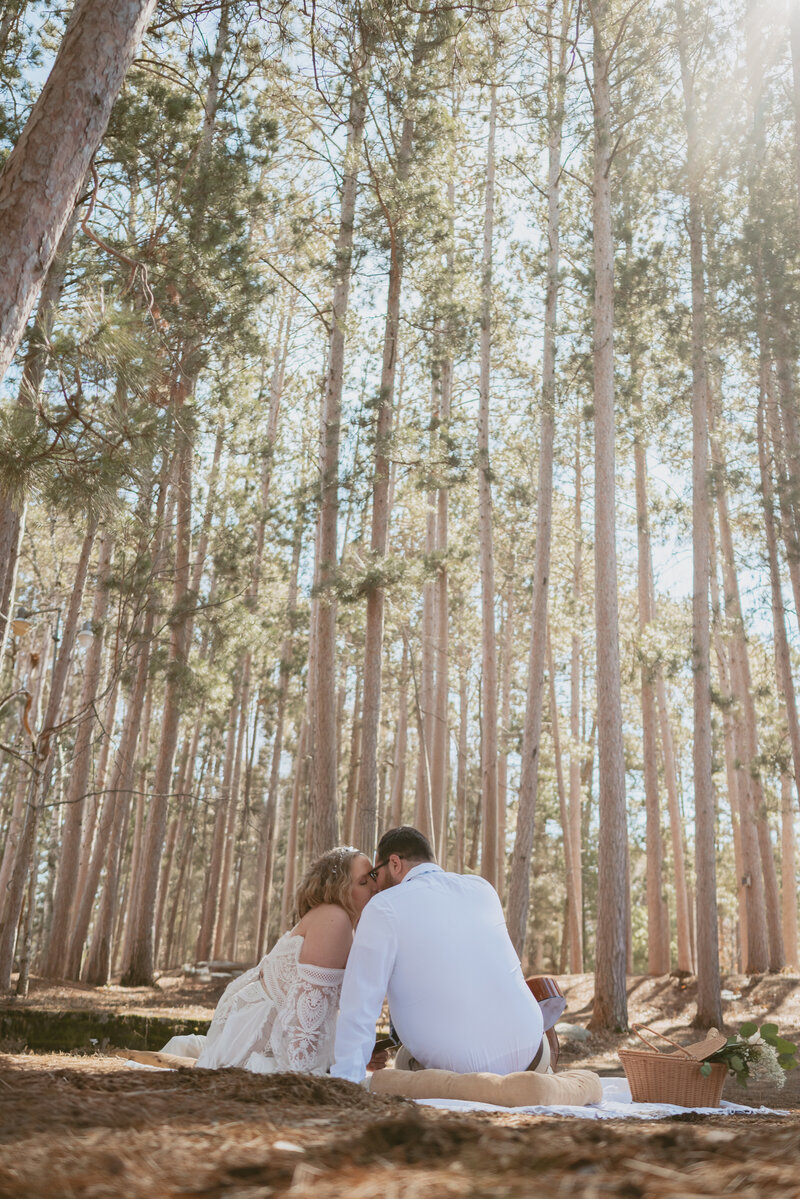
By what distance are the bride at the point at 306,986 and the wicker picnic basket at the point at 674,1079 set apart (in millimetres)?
1295

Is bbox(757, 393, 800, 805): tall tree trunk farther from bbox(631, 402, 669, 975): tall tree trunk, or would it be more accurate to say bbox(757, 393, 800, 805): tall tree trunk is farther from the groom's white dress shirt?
the groom's white dress shirt

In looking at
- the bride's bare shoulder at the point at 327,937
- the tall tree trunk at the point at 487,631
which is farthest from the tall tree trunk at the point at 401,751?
the bride's bare shoulder at the point at 327,937

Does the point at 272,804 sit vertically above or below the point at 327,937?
above

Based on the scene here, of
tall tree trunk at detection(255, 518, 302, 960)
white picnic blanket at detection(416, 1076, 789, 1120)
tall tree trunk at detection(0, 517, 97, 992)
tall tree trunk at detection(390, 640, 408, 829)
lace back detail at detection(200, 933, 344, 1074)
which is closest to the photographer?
white picnic blanket at detection(416, 1076, 789, 1120)

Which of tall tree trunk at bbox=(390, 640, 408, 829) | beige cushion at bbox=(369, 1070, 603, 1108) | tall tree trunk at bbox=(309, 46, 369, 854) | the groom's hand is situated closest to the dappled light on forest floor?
beige cushion at bbox=(369, 1070, 603, 1108)

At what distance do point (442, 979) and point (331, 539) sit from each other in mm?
9788

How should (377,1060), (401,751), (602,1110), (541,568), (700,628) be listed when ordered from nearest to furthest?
(602,1110) → (377,1060) → (700,628) → (541,568) → (401,751)

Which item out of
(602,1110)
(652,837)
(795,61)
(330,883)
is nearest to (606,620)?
(652,837)

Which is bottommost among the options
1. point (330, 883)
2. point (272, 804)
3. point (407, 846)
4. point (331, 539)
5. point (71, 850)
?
point (330, 883)

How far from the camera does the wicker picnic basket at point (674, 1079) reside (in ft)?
12.7

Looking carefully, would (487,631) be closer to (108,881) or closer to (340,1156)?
(108,881)

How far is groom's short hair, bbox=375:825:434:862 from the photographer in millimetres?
3564

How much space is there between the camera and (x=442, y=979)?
315 cm

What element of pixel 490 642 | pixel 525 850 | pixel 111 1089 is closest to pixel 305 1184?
pixel 111 1089
